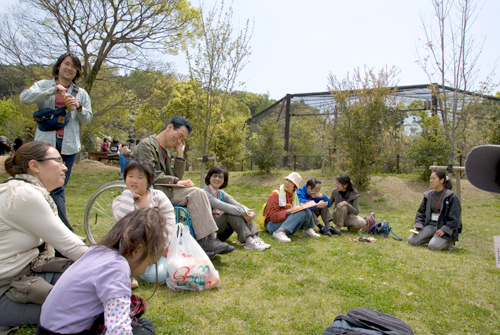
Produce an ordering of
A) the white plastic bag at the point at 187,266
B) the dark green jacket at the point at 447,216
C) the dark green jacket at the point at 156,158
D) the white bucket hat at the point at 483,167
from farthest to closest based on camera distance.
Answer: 1. the dark green jacket at the point at 447,216
2. the dark green jacket at the point at 156,158
3. the white plastic bag at the point at 187,266
4. the white bucket hat at the point at 483,167

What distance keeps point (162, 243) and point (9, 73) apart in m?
15.3

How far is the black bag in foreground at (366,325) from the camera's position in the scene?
195 centimetres

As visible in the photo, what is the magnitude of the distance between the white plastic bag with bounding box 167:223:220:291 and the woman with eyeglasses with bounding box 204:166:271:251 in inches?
44.2

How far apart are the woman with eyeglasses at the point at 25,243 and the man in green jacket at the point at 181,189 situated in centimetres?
137

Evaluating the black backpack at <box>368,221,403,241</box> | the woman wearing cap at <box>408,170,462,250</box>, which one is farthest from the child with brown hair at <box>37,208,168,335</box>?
the black backpack at <box>368,221,403,241</box>

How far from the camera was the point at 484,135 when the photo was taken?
13250 millimetres

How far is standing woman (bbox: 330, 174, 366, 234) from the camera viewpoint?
19.8 feet

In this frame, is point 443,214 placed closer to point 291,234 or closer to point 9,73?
point 291,234

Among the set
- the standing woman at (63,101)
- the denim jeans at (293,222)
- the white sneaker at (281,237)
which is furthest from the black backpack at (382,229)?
the standing woman at (63,101)

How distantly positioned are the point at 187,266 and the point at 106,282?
4.67 ft

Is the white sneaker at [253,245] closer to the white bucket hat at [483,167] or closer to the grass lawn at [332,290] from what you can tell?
the grass lawn at [332,290]

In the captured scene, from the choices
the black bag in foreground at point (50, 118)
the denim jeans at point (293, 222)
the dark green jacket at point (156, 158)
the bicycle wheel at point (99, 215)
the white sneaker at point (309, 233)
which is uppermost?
the black bag in foreground at point (50, 118)

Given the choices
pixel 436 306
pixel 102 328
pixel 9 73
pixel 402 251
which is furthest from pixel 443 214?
pixel 9 73

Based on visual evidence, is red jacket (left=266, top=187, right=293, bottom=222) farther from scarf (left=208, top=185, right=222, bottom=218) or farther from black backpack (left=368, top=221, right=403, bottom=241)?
black backpack (left=368, top=221, right=403, bottom=241)
